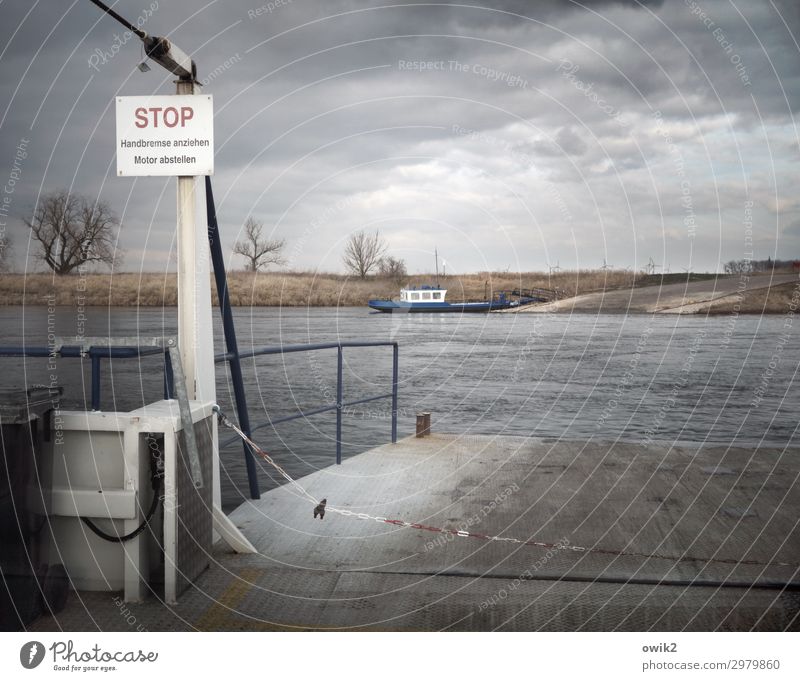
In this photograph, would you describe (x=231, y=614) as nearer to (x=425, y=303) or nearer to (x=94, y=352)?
(x=94, y=352)

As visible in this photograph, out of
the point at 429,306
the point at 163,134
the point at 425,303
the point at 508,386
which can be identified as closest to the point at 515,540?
the point at 163,134

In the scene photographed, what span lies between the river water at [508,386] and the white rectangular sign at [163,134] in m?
1.20

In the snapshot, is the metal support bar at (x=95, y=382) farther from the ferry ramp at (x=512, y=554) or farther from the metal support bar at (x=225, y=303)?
the ferry ramp at (x=512, y=554)

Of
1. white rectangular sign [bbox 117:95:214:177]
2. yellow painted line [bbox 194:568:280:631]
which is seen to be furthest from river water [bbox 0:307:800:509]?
yellow painted line [bbox 194:568:280:631]

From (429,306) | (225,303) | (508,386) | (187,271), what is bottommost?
(508,386)

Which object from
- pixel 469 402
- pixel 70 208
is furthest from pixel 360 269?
pixel 70 208

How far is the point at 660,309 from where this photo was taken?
63.0 metres

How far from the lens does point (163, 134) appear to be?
3.71m

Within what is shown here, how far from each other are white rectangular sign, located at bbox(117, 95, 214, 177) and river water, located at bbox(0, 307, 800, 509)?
1.20 m

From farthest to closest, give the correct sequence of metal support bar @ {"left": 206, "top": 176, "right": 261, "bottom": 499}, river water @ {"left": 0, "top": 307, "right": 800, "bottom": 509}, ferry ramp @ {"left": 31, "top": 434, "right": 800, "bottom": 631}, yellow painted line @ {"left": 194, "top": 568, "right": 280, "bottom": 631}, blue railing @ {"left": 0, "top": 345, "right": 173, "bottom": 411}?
river water @ {"left": 0, "top": 307, "right": 800, "bottom": 509} → metal support bar @ {"left": 206, "top": 176, "right": 261, "bottom": 499} → blue railing @ {"left": 0, "top": 345, "right": 173, "bottom": 411} → ferry ramp @ {"left": 31, "top": 434, "right": 800, "bottom": 631} → yellow painted line @ {"left": 194, "top": 568, "right": 280, "bottom": 631}

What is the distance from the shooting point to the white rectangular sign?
12.0ft

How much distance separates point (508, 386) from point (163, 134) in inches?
762

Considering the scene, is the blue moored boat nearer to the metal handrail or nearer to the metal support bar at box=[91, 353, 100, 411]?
the metal handrail

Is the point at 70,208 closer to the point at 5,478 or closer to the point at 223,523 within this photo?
the point at 223,523
